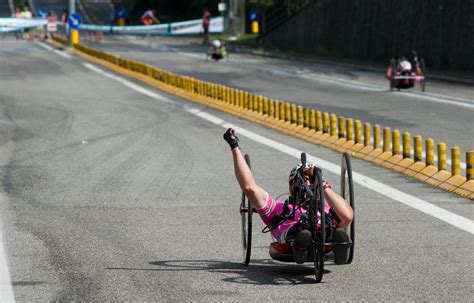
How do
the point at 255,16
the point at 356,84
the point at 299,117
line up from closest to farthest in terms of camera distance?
1. the point at 299,117
2. the point at 356,84
3. the point at 255,16

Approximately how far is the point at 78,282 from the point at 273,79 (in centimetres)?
3416

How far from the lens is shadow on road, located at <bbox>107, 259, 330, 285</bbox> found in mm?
10031

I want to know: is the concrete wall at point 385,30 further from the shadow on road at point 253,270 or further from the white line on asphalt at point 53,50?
the shadow on road at point 253,270

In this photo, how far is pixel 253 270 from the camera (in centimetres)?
1052

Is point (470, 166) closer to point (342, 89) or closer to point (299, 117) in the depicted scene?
point (299, 117)

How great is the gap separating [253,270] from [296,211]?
689 millimetres

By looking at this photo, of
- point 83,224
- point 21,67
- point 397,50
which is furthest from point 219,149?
point 397,50

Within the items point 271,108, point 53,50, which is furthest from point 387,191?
point 53,50

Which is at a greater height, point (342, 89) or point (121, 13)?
point (342, 89)

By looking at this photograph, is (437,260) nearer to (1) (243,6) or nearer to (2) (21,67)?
(2) (21,67)

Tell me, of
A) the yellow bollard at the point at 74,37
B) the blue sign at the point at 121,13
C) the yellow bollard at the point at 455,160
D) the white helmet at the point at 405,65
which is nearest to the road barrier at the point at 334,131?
the yellow bollard at the point at 455,160

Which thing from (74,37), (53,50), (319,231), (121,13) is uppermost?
(319,231)

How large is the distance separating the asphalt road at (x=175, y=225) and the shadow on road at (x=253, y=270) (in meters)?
0.02

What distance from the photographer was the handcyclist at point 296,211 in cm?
974
